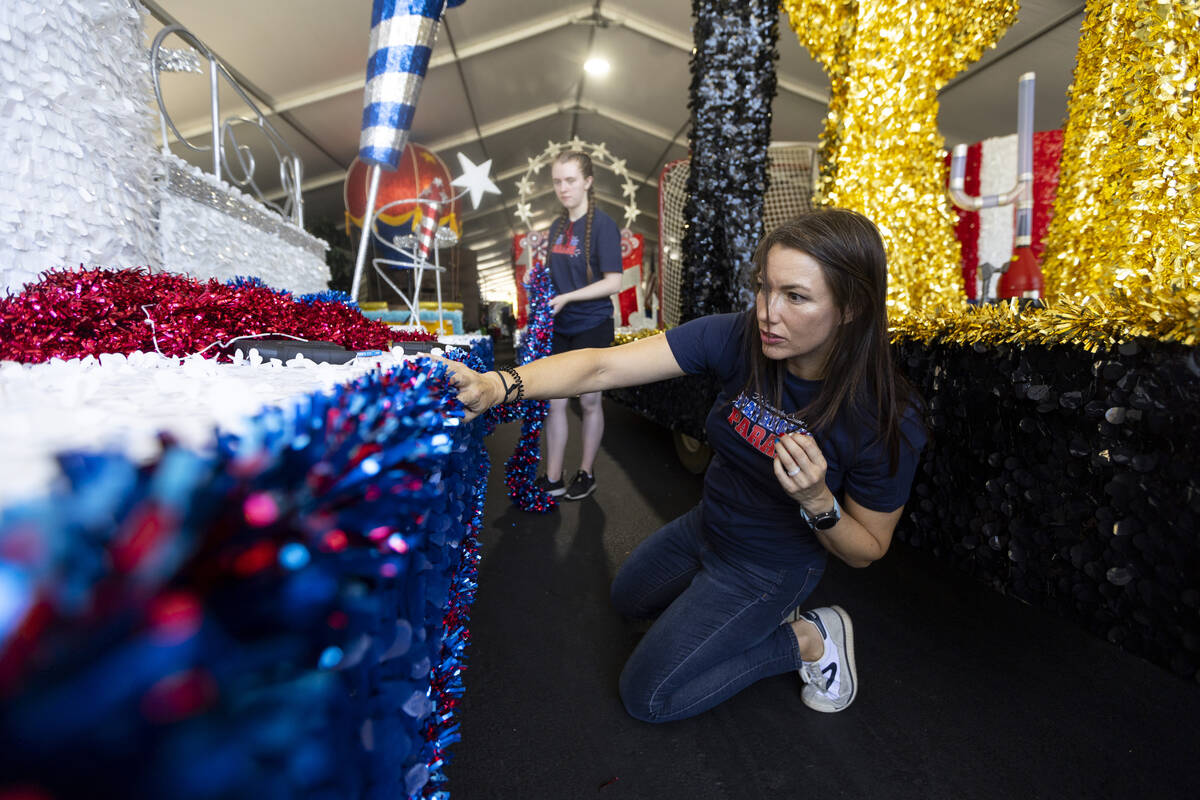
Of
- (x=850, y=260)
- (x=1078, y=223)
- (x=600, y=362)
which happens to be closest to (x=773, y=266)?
(x=850, y=260)

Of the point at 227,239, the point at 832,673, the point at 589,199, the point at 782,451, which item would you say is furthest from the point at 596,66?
the point at 832,673

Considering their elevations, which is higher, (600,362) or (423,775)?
(600,362)

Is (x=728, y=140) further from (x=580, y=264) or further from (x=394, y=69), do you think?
(x=394, y=69)

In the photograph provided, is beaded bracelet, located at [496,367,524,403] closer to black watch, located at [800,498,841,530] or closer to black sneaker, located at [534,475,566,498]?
black watch, located at [800,498,841,530]

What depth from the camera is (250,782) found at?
221 millimetres

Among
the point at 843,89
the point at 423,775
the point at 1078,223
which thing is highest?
the point at 843,89

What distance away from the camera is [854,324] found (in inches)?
44.1

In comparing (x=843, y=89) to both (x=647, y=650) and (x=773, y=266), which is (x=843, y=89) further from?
(x=647, y=650)

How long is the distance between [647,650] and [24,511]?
1205 millimetres

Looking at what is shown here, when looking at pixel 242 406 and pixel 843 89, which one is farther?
pixel 843 89

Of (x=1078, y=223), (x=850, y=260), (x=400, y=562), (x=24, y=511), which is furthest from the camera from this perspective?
(x=1078, y=223)

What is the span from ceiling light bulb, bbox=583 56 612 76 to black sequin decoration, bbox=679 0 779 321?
17.6 ft

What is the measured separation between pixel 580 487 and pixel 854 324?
1703mm

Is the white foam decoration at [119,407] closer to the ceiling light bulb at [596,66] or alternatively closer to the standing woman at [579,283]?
the standing woman at [579,283]
